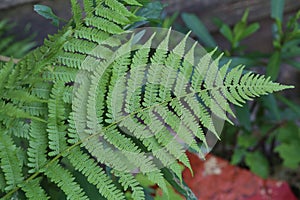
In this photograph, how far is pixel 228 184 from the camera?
181 cm

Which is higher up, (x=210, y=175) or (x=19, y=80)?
(x=19, y=80)

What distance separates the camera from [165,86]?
913 millimetres

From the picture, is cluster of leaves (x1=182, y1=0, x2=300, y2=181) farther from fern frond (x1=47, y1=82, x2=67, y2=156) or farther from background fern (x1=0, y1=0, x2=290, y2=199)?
fern frond (x1=47, y1=82, x2=67, y2=156)

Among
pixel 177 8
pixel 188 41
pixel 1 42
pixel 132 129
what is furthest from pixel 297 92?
pixel 132 129

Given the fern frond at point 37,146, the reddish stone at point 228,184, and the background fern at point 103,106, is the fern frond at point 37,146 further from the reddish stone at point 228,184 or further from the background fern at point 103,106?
the reddish stone at point 228,184

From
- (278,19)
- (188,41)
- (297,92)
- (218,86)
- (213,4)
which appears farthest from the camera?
(297,92)

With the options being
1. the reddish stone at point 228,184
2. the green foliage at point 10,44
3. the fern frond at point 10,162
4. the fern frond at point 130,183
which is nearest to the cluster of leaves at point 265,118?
the reddish stone at point 228,184

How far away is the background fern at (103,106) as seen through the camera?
→ 0.90m

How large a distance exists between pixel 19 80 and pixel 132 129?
0.25 m

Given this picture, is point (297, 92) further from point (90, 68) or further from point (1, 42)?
point (90, 68)

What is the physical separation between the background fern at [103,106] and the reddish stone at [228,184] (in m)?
0.86

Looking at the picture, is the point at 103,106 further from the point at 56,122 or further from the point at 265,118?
the point at 265,118

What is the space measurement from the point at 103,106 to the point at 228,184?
3.32 feet

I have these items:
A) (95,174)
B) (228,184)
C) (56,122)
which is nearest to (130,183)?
(95,174)
